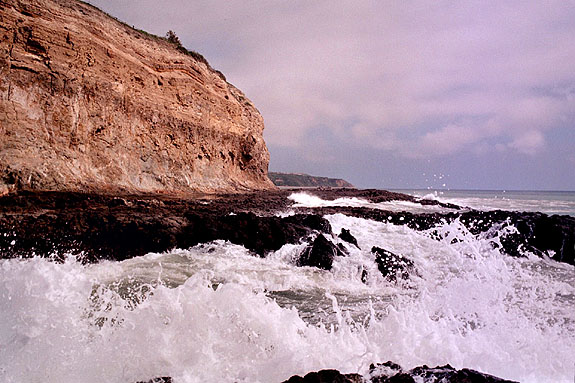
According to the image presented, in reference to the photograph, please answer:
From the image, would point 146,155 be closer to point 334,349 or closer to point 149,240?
point 149,240

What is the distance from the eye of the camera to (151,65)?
1845 centimetres

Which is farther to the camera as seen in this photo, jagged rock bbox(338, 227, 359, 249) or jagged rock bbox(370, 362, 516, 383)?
jagged rock bbox(338, 227, 359, 249)

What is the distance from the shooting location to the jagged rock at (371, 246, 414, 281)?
6.09 meters

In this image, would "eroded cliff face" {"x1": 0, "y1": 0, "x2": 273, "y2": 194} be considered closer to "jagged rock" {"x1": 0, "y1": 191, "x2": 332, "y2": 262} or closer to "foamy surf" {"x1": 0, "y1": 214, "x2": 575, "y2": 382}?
"jagged rock" {"x1": 0, "y1": 191, "x2": 332, "y2": 262}

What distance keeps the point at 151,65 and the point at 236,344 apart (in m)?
18.6

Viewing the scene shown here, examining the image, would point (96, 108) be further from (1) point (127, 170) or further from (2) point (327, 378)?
(2) point (327, 378)

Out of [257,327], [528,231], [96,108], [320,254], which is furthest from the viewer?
[96,108]

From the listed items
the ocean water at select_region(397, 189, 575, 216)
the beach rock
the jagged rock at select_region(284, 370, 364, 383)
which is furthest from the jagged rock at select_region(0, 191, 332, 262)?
the ocean water at select_region(397, 189, 575, 216)

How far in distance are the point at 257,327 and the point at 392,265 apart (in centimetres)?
372

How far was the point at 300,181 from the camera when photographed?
87750 millimetres

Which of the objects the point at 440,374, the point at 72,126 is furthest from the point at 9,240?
the point at 72,126

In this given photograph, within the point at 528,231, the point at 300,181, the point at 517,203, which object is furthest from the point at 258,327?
the point at 300,181

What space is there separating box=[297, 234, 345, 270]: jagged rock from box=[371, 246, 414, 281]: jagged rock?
0.76 m

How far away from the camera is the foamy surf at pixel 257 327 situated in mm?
2814
